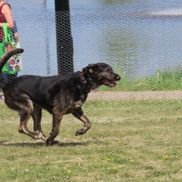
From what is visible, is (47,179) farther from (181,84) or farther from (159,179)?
(181,84)

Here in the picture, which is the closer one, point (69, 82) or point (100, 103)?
point (69, 82)

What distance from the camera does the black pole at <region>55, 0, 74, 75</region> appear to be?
14.8 metres

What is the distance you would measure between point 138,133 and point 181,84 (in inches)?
189

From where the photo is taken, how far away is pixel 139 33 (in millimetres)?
19797

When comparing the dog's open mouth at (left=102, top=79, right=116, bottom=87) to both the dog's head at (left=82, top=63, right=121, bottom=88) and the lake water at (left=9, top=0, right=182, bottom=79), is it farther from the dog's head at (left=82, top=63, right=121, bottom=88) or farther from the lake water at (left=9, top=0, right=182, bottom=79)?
the lake water at (left=9, top=0, right=182, bottom=79)

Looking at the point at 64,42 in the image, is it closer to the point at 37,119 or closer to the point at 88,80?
the point at 37,119

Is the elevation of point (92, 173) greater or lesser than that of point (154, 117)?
greater

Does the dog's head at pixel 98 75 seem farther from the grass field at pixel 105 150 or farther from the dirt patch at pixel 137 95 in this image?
the dirt patch at pixel 137 95

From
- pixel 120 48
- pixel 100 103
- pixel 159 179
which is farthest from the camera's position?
pixel 120 48

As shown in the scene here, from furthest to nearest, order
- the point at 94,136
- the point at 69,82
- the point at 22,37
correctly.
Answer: the point at 22,37 < the point at 94,136 < the point at 69,82

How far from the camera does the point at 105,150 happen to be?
823 centimetres

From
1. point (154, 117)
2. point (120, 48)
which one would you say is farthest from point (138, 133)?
point (120, 48)

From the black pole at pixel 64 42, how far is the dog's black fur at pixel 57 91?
5.92 m

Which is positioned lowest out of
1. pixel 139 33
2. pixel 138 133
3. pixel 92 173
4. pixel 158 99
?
pixel 139 33
